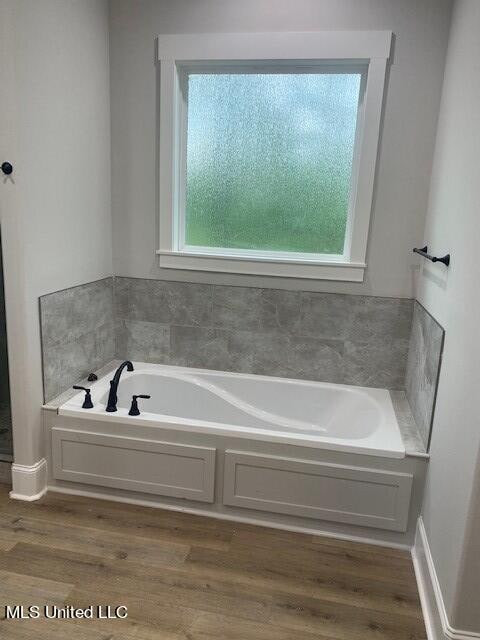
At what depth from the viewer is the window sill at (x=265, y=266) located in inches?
109

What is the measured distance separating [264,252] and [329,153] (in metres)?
0.69

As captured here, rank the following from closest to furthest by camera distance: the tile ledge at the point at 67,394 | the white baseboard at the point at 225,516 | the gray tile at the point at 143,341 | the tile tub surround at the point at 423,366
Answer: the tile tub surround at the point at 423,366, the white baseboard at the point at 225,516, the tile ledge at the point at 67,394, the gray tile at the point at 143,341

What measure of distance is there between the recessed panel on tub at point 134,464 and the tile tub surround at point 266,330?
82cm

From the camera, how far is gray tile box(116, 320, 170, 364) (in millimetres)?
3094

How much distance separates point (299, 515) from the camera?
225 centimetres

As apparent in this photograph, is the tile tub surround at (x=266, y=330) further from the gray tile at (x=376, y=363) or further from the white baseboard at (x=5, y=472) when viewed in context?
the white baseboard at (x=5, y=472)

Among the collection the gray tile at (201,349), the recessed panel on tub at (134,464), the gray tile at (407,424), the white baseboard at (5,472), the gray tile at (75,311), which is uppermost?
the gray tile at (75,311)

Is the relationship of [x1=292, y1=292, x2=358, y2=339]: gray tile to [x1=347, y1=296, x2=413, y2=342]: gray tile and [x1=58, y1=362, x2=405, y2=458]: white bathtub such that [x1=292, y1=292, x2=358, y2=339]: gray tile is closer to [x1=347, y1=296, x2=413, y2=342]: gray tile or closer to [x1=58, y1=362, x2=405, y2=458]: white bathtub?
[x1=347, y1=296, x2=413, y2=342]: gray tile

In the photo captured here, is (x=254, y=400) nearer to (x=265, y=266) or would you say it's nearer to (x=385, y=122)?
(x=265, y=266)

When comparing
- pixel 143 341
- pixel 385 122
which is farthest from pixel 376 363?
pixel 143 341

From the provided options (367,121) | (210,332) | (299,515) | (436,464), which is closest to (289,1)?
(367,121)

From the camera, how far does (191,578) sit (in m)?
1.93

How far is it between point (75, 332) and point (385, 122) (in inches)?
81.1

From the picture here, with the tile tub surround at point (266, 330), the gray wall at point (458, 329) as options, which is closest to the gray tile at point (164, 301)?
the tile tub surround at point (266, 330)
